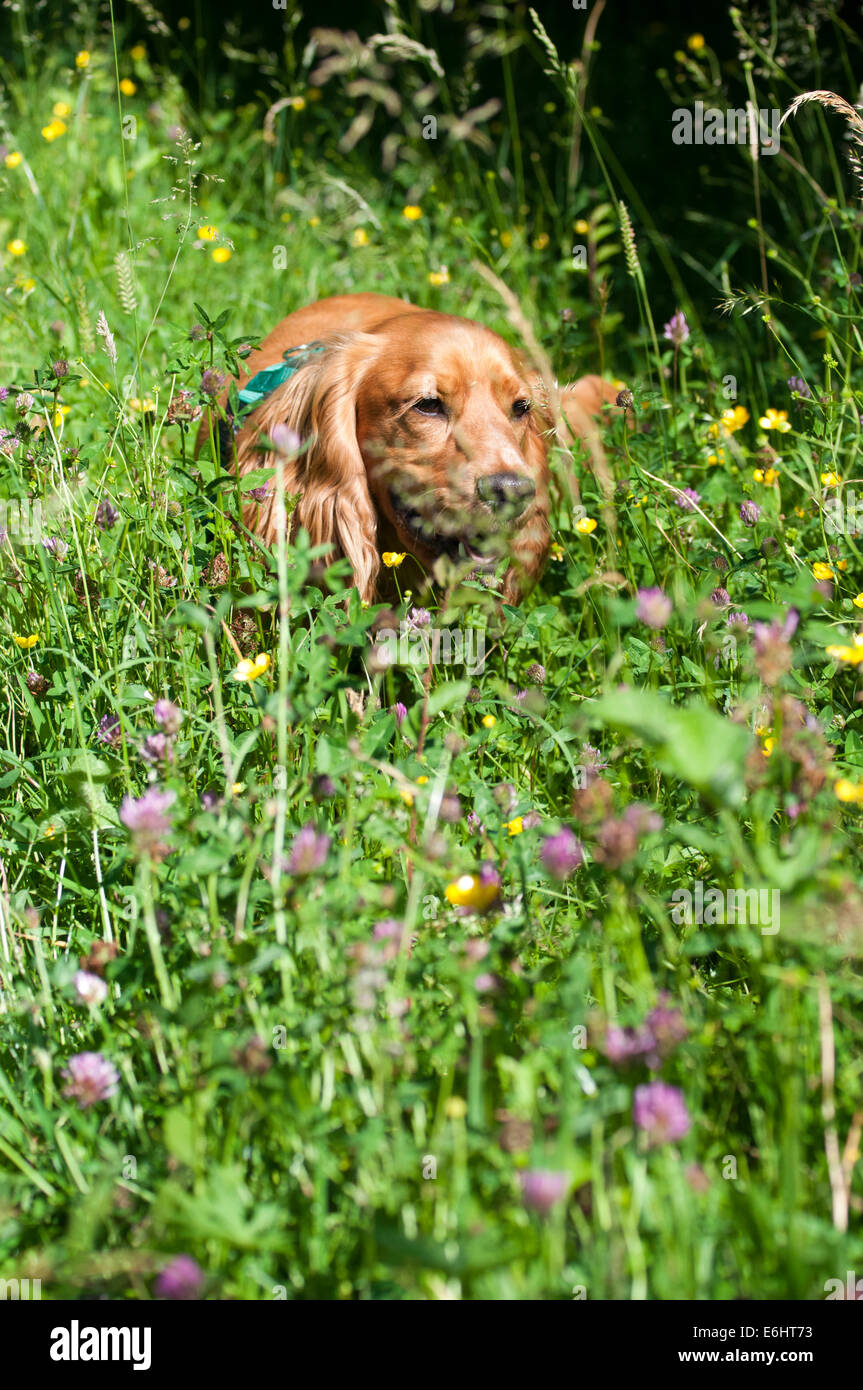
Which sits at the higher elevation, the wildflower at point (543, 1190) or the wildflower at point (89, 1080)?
the wildflower at point (89, 1080)

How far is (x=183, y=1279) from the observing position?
105 cm

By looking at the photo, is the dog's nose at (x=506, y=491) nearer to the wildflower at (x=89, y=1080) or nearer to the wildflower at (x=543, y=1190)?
the wildflower at (x=89, y=1080)

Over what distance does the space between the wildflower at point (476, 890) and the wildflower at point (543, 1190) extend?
0.39m

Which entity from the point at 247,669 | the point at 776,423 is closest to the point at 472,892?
the point at 247,669

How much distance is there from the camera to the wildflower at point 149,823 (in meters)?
1.28

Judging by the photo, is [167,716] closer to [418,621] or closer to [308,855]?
[308,855]

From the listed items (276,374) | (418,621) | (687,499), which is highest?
(276,374)

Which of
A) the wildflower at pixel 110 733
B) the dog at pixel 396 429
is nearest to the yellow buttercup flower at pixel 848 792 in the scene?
the wildflower at pixel 110 733

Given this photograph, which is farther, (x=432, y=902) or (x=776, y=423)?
(x=776, y=423)

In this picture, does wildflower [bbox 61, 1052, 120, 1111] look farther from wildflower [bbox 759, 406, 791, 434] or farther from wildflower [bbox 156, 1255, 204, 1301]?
wildflower [bbox 759, 406, 791, 434]

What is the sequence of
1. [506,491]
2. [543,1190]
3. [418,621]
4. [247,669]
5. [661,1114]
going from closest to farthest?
[543,1190]
[661,1114]
[247,669]
[418,621]
[506,491]

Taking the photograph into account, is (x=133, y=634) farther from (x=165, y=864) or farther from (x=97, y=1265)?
(x=97, y=1265)

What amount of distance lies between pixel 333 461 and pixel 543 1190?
230 cm

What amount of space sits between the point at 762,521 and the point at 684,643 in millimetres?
570
